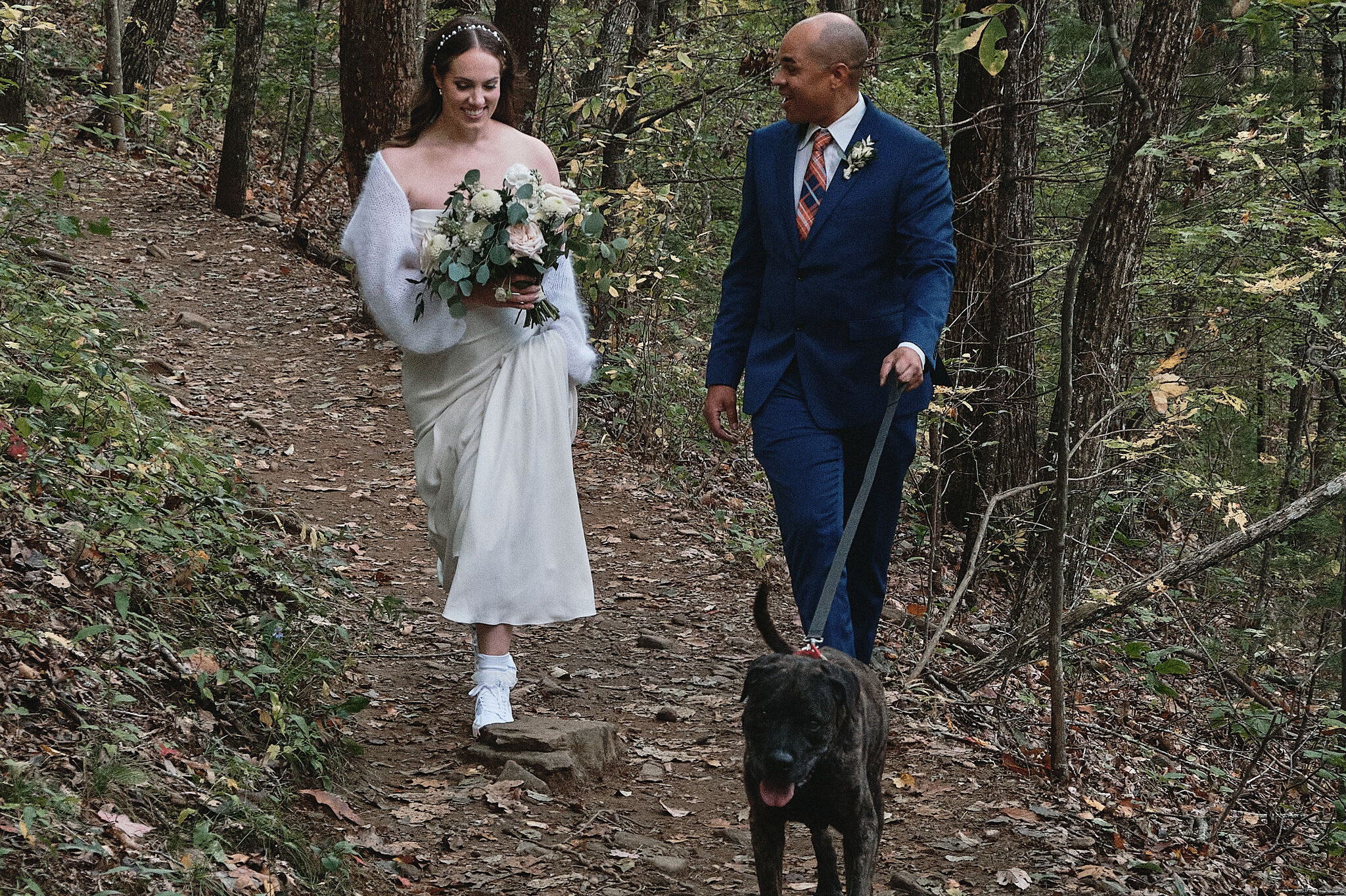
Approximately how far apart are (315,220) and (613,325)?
6.53m

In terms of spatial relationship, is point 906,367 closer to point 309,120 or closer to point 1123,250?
point 1123,250

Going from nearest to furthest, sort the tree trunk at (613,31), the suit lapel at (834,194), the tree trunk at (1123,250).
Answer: the suit lapel at (834,194), the tree trunk at (1123,250), the tree trunk at (613,31)

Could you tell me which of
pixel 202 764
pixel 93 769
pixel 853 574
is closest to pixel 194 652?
pixel 202 764

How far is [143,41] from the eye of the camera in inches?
597

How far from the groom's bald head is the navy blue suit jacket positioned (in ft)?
0.82

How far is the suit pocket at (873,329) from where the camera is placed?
418cm

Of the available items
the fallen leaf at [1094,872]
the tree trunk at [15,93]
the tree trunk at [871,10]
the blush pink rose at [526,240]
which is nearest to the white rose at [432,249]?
the blush pink rose at [526,240]

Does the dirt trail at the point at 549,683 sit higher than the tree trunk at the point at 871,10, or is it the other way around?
the tree trunk at the point at 871,10

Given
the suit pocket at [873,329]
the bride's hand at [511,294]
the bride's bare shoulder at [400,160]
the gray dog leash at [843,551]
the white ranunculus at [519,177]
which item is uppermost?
the bride's bare shoulder at [400,160]

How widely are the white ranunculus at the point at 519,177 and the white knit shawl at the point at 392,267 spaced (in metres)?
0.46

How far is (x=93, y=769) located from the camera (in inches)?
121

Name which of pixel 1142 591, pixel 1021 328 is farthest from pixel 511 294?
pixel 1021 328

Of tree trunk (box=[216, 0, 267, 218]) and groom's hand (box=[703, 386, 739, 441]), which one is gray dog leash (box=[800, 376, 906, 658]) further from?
tree trunk (box=[216, 0, 267, 218])

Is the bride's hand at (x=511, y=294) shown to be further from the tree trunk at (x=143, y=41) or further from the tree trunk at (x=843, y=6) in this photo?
the tree trunk at (x=143, y=41)
